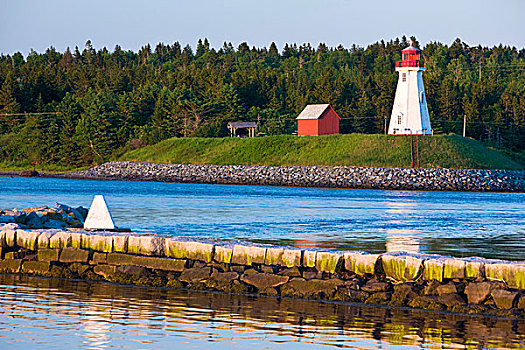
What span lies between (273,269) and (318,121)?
78784mm

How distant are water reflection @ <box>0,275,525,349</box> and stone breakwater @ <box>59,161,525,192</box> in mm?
61277

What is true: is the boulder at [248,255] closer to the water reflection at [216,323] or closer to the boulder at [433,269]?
the water reflection at [216,323]

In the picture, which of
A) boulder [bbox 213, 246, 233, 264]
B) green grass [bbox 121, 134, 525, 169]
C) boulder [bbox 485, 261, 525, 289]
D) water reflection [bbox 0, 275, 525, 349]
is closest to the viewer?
water reflection [bbox 0, 275, 525, 349]

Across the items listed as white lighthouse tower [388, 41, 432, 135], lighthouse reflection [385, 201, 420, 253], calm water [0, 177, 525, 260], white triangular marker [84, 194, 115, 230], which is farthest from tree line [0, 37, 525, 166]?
white triangular marker [84, 194, 115, 230]

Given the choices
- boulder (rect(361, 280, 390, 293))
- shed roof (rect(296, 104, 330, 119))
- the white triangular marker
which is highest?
shed roof (rect(296, 104, 330, 119))

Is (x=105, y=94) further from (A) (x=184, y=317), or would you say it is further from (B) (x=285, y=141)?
(A) (x=184, y=317)

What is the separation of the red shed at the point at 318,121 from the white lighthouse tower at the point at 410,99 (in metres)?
11.9

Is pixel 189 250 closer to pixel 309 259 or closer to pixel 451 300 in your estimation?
pixel 309 259

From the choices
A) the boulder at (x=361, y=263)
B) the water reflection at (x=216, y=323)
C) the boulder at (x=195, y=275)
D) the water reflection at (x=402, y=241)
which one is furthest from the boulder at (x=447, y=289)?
the water reflection at (x=402, y=241)

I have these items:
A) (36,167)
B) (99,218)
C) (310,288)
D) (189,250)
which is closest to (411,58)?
(36,167)

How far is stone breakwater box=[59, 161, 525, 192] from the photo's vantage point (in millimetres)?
73562

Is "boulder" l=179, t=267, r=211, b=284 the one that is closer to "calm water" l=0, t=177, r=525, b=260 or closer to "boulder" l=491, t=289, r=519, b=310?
"boulder" l=491, t=289, r=519, b=310

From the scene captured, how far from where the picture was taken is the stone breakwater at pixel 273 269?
1277cm

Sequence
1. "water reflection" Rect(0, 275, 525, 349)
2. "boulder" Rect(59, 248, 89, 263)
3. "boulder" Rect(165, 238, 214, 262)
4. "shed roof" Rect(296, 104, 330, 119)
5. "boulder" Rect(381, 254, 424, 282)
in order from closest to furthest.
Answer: "water reflection" Rect(0, 275, 525, 349) < "boulder" Rect(381, 254, 424, 282) < "boulder" Rect(165, 238, 214, 262) < "boulder" Rect(59, 248, 89, 263) < "shed roof" Rect(296, 104, 330, 119)
